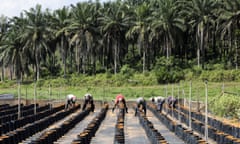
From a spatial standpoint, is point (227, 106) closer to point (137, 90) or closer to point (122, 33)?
point (137, 90)

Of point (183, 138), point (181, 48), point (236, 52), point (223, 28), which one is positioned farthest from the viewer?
point (181, 48)

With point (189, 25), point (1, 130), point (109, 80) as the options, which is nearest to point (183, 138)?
point (1, 130)

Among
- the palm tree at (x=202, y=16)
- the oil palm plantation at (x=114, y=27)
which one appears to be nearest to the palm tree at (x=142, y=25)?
the oil palm plantation at (x=114, y=27)

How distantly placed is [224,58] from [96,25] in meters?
19.8

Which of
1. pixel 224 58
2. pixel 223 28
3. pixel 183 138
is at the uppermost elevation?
pixel 223 28

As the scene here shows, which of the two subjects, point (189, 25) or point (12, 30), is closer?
point (189, 25)

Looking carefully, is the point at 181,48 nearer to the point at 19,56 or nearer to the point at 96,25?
the point at 96,25

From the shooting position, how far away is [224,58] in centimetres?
6494

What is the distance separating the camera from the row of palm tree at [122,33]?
62.9 metres

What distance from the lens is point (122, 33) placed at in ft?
229

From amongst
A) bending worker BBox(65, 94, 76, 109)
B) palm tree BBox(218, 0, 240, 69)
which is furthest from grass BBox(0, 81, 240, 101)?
palm tree BBox(218, 0, 240, 69)

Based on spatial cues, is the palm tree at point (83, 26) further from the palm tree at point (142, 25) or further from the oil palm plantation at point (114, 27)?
the palm tree at point (142, 25)

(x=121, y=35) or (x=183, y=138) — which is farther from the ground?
(x=121, y=35)

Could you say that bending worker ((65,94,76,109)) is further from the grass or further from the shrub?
the shrub
